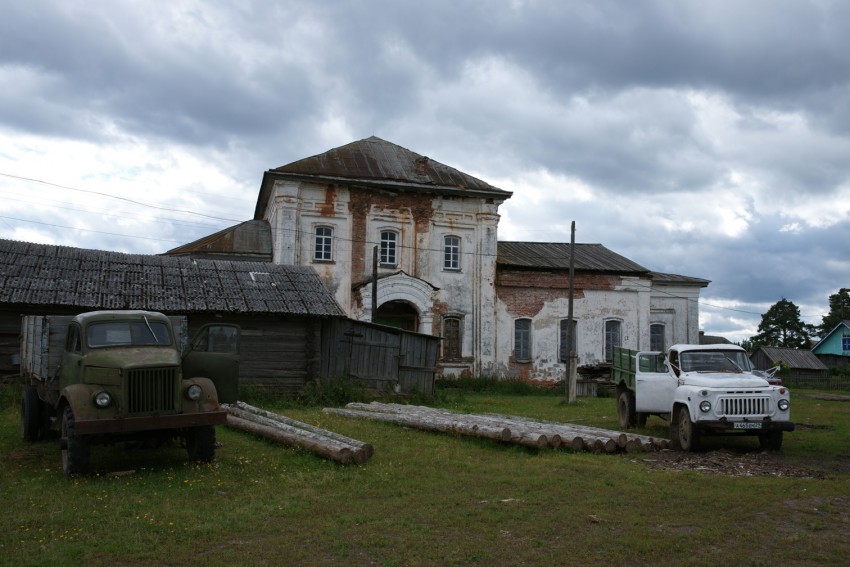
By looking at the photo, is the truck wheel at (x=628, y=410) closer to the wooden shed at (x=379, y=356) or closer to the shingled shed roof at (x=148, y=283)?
the wooden shed at (x=379, y=356)

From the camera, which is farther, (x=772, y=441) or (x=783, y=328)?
(x=783, y=328)

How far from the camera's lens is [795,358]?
154ft

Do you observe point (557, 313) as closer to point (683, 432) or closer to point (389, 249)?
point (389, 249)

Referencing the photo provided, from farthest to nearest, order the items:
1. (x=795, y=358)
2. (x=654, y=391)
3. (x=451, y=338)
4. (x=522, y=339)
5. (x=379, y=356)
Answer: (x=795, y=358), (x=522, y=339), (x=451, y=338), (x=379, y=356), (x=654, y=391)

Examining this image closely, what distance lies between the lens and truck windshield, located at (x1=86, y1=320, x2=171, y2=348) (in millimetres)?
10477

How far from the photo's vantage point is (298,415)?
1677cm

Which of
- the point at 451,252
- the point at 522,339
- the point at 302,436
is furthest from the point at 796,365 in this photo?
the point at 302,436

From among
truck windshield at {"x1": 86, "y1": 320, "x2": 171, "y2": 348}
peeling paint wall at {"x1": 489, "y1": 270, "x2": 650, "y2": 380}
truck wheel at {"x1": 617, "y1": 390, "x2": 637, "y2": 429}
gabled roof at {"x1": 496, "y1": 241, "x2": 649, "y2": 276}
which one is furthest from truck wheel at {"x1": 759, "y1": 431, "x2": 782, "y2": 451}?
gabled roof at {"x1": 496, "y1": 241, "x2": 649, "y2": 276}

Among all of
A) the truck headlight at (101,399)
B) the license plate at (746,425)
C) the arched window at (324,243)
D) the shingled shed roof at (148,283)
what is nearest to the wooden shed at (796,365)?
the arched window at (324,243)

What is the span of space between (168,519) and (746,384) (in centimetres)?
922

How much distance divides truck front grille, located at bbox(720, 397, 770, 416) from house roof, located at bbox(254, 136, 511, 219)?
20167 mm

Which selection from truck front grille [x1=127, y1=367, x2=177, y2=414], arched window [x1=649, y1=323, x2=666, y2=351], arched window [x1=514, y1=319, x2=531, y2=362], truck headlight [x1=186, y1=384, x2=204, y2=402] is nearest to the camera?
truck front grille [x1=127, y1=367, x2=177, y2=414]

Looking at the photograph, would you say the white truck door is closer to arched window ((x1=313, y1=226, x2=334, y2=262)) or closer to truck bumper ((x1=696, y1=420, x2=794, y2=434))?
truck bumper ((x1=696, y1=420, x2=794, y2=434))

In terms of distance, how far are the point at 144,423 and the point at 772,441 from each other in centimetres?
977
